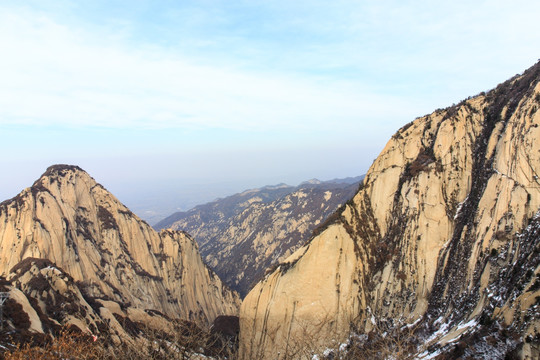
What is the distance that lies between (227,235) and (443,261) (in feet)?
424

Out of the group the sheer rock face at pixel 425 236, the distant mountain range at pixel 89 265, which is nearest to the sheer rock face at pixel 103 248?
the distant mountain range at pixel 89 265

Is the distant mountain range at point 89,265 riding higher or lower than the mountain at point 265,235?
higher

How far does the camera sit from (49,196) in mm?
49312

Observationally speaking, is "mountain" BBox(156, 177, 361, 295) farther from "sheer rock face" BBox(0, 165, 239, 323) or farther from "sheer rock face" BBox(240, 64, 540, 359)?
"sheer rock face" BBox(240, 64, 540, 359)

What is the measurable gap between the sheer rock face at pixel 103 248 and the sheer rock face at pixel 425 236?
86.7 ft

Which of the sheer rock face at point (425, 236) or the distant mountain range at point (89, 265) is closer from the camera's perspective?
the sheer rock face at point (425, 236)

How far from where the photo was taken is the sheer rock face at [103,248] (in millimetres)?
43938

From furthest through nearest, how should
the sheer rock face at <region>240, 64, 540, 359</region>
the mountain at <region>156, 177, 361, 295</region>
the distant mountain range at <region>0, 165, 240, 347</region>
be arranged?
the mountain at <region>156, 177, 361, 295</region> → the distant mountain range at <region>0, 165, 240, 347</region> → the sheer rock face at <region>240, 64, 540, 359</region>

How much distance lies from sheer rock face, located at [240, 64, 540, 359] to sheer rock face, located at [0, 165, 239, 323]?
2644 centimetres

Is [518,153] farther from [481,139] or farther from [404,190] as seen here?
[404,190]

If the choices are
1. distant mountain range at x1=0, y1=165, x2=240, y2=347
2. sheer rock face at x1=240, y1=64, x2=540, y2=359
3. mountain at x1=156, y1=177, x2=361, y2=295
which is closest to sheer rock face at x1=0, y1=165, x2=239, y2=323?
distant mountain range at x1=0, y1=165, x2=240, y2=347

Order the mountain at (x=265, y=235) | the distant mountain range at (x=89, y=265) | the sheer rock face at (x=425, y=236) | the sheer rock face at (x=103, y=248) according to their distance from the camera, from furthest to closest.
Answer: the mountain at (x=265, y=235), the sheer rock face at (x=103, y=248), the distant mountain range at (x=89, y=265), the sheer rock face at (x=425, y=236)

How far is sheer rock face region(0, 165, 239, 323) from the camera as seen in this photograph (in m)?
43.9

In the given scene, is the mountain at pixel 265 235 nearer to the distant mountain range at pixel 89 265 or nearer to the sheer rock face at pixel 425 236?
the distant mountain range at pixel 89 265
